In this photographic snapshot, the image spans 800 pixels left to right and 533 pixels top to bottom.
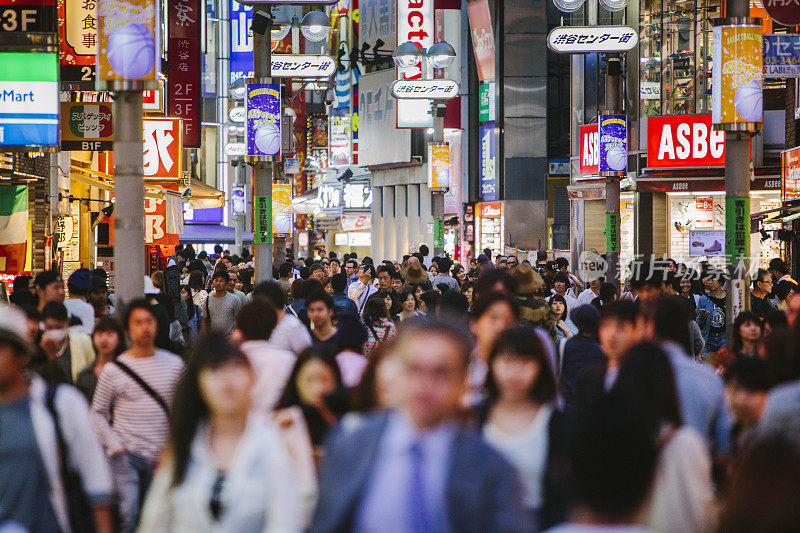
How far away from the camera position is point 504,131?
41438 mm

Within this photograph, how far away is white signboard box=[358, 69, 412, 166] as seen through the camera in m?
43.6

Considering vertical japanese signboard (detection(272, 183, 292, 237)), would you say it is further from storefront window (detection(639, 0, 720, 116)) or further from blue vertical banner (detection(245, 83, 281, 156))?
blue vertical banner (detection(245, 83, 281, 156))

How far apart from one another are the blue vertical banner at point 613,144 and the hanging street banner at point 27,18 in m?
11.1

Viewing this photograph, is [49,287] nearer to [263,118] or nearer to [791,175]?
[263,118]

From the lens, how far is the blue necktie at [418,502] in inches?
131

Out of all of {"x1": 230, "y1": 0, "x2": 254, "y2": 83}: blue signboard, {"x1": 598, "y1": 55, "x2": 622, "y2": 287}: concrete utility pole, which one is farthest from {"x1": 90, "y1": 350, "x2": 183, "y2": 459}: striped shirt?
{"x1": 230, "y1": 0, "x2": 254, "y2": 83}: blue signboard

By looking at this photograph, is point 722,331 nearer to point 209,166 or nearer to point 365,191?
point 365,191

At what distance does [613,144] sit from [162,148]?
29.3ft

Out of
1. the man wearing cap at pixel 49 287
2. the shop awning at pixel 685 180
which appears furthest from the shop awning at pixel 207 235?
the man wearing cap at pixel 49 287

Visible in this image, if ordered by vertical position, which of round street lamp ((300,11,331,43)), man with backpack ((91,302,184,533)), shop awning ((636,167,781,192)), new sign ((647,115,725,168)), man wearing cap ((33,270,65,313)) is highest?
round street lamp ((300,11,331,43))

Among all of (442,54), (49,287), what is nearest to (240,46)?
(442,54)

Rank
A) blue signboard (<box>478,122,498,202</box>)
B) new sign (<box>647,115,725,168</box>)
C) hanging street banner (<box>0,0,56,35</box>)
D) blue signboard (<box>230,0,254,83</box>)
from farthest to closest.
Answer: blue signboard (<box>230,0,254,83</box>), blue signboard (<box>478,122,498,202</box>), new sign (<box>647,115,725,168</box>), hanging street banner (<box>0,0,56,35</box>)

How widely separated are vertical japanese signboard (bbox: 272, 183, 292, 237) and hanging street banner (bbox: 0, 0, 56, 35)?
12.7 m

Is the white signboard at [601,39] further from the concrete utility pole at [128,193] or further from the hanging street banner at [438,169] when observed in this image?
the concrete utility pole at [128,193]
